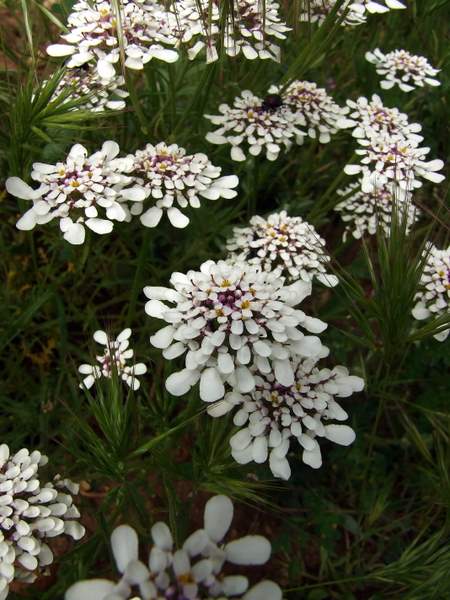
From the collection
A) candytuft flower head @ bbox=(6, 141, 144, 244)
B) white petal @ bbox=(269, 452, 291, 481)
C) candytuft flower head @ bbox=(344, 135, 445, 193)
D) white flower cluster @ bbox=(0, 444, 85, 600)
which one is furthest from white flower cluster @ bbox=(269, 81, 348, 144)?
white flower cluster @ bbox=(0, 444, 85, 600)

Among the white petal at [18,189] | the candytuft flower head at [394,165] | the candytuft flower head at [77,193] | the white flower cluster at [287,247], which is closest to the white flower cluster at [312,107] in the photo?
the candytuft flower head at [394,165]

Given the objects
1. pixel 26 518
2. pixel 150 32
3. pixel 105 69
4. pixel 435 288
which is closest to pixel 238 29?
pixel 150 32

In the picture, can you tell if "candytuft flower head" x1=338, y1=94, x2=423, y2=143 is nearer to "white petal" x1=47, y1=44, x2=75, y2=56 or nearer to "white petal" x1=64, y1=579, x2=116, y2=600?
"white petal" x1=47, y1=44, x2=75, y2=56

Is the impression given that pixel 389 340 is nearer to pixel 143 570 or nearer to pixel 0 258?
pixel 143 570

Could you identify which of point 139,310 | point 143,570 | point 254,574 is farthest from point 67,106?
point 254,574

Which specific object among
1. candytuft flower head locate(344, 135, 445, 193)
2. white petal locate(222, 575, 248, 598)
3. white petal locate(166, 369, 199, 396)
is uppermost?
candytuft flower head locate(344, 135, 445, 193)

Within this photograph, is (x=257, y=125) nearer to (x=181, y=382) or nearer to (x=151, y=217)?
(x=151, y=217)
